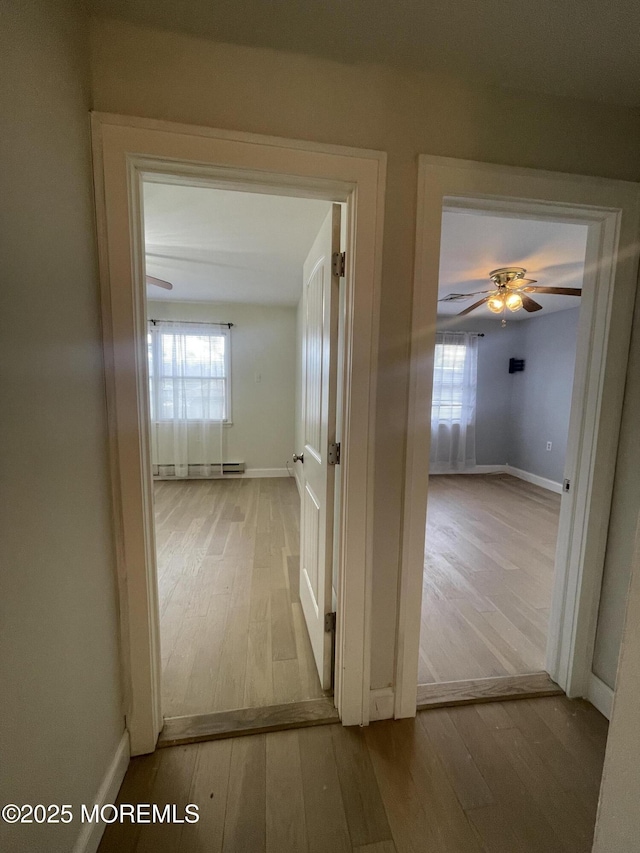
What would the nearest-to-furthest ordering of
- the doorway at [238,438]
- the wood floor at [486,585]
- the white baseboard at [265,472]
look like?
the doorway at [238,438], the wood floor at [486,585], the white baseboard at [265,472]

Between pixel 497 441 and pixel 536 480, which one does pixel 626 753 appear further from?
pixel 497 441

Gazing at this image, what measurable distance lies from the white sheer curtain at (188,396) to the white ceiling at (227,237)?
0.70 metres

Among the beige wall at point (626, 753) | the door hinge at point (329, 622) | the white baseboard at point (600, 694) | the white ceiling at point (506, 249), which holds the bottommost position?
the white baseboard at point (600, 694)

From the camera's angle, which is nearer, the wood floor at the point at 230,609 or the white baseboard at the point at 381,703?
the white baseboard at the point at 381,703

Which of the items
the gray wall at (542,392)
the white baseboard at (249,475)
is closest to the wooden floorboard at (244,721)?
the white baseboard at (249,475)

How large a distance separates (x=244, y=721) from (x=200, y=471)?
358cm

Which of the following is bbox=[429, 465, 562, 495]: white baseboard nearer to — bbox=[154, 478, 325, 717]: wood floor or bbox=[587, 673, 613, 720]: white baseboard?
bbox=[154, 478, 325, 717]: wood floor

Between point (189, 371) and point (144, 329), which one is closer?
point (144, 329)

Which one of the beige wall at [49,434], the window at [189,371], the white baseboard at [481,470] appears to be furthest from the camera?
the white baseboard at [481,470]

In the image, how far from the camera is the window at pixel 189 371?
4332 millimetres

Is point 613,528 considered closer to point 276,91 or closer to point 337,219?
point 337,219

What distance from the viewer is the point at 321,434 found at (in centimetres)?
147

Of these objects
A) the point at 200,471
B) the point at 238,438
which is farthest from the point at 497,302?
the point at 200,471

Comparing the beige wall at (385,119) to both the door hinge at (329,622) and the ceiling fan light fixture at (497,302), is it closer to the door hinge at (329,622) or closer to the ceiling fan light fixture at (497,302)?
the door hinge at (329,622)
